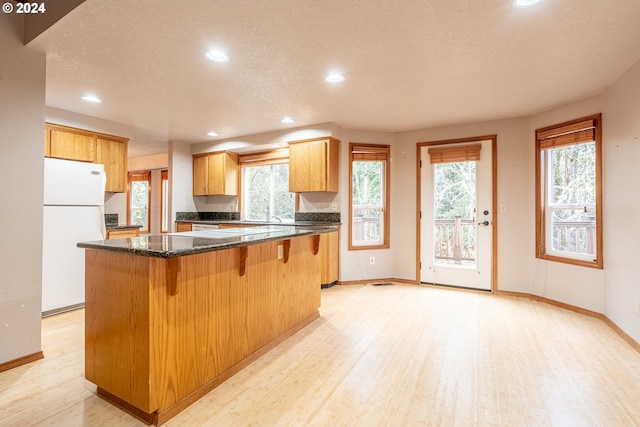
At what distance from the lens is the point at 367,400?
5.82 ft

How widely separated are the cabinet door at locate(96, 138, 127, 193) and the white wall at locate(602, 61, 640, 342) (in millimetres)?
5769

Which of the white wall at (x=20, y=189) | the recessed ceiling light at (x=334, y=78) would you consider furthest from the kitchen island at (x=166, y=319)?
the recessed ceiling light at (x=334, y=78)

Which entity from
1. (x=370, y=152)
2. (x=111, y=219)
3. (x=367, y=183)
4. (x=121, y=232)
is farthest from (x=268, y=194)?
(x=111, y=219)

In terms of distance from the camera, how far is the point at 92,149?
3.99m

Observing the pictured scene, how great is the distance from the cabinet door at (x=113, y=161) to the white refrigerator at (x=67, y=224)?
2.60 ft

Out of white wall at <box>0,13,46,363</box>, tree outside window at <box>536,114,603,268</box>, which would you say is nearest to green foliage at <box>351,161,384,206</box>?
tree outside window at <box>536,114,603,268</box>

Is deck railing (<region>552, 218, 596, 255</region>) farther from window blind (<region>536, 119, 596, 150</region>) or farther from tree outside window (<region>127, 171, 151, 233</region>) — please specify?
tree outside window (<region>127, 171, 151, 233</region>)

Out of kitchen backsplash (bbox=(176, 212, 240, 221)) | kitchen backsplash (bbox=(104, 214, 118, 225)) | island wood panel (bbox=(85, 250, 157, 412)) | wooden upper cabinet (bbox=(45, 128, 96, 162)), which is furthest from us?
kitchen backsplash (bbox=(176, 212, 240, 221))

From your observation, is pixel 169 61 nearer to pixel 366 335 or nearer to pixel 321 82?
pixel 321 82

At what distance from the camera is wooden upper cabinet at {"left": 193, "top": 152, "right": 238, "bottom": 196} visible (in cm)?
532

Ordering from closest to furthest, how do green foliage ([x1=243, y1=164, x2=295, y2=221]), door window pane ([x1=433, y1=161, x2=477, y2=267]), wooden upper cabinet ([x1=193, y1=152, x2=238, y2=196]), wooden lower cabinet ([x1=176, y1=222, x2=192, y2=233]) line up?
1. door window pane ([x1=433, y1=161, x2=477, y2=267])
2. green foliage ([x1=243, y1=164, x2=295, y2=221])
3. wooden upper cabinet ([x1=193, y1=152, x2=238, y2=196])
4. wooden lower cabinet ([x1=176, y1=222, x2=192, y2=233])

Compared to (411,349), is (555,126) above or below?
above

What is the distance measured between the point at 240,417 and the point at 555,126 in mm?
4264

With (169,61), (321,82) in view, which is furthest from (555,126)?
(169,61)
